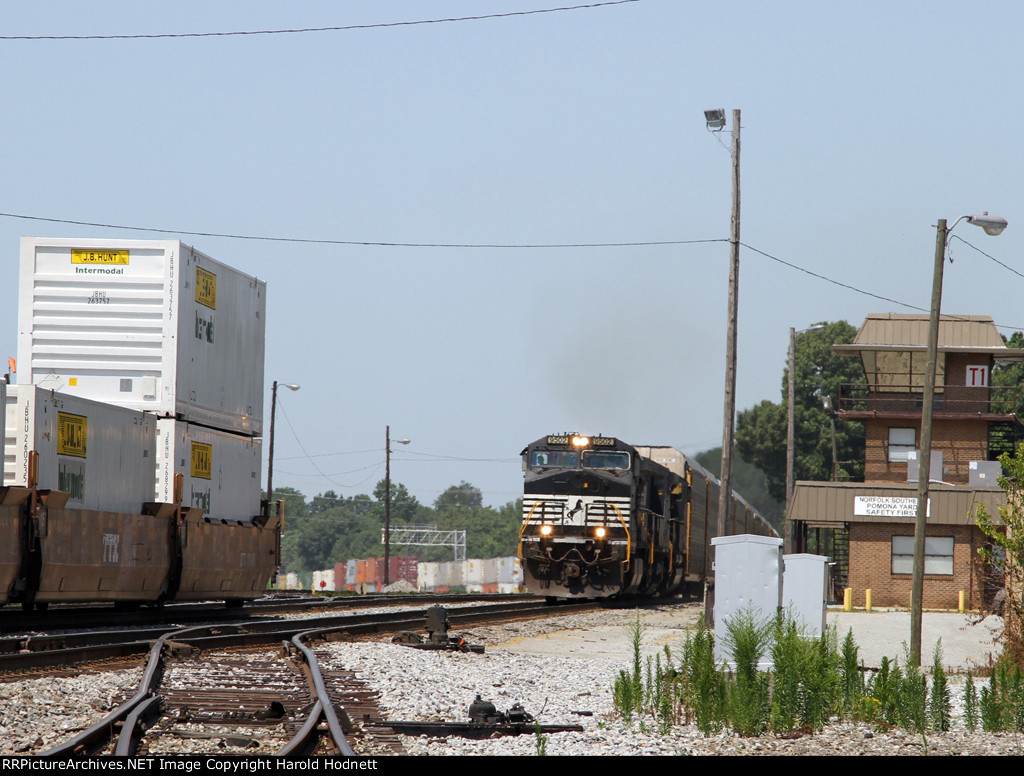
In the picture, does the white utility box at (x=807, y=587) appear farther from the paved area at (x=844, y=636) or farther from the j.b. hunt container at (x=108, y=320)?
the j.b. hunt container at (x=108, y=320)

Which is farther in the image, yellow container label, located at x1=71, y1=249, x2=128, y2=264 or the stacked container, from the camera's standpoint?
yellow container label, located at x1=71, y1=249, x2=128, y2=264

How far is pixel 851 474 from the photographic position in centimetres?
8144

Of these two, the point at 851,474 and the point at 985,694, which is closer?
the point at 985,694

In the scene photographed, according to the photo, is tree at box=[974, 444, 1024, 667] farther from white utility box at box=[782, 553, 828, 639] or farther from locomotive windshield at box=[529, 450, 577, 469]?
locomotive windshield at box=[529, 450, 577, 469]

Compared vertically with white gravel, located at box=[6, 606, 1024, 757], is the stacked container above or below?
above

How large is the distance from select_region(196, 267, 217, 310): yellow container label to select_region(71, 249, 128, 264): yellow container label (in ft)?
4.51

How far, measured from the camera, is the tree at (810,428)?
8206cm

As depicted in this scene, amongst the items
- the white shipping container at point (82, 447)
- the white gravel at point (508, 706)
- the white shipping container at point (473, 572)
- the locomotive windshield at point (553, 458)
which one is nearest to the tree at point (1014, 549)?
the white gravel at point (508, 706)

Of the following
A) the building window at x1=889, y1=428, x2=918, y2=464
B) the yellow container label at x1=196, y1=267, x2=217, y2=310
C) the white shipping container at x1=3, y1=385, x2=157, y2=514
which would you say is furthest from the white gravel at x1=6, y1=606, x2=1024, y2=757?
the building window at x1=889, y1=428, x2=918, y2=464

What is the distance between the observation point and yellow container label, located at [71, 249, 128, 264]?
2073 centimetres

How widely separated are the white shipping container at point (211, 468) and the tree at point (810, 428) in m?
60.9
